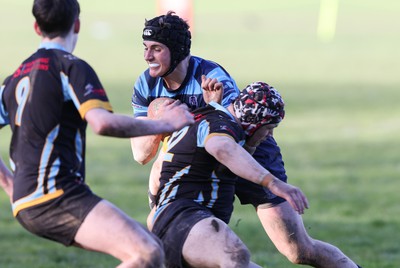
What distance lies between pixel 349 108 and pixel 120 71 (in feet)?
32.6

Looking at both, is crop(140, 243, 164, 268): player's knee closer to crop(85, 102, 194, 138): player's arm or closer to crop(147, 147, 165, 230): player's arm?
crop(85, 102, 194, 138): player's arm

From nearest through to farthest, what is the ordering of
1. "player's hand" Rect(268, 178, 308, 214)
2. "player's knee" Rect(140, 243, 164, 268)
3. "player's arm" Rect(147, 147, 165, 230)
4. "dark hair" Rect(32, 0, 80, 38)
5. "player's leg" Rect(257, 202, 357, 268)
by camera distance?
"player's knee" Rect(140, 243, 164, 268) < "dark hair" Rect(32, 0, 80, 38) < "player's hand" Rect(268, 178, 308, 214) < "player's arm" Rect(147, 147, 165, 230) < "player's leg" Rect(257, 202, 357, 268)

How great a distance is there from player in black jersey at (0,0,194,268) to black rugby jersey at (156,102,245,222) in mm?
701

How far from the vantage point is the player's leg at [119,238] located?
20.0 feet

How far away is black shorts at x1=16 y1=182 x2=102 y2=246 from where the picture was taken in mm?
6223

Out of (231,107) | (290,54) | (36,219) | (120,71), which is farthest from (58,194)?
(290,54)

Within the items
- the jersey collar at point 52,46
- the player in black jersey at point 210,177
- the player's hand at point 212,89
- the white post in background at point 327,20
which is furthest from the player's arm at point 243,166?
the white post in background at point 327,20

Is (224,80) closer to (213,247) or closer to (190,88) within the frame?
(190,88)

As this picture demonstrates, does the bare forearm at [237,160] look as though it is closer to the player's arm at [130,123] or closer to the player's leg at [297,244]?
the player's arm at [130,123]

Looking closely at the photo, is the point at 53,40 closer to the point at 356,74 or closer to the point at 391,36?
the point at 356,74

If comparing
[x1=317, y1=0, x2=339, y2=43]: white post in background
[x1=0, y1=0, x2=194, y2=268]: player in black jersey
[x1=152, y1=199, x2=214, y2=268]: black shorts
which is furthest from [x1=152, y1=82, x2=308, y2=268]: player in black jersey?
[x1=317, y1=0, x2=339, y2=43]: white post in background

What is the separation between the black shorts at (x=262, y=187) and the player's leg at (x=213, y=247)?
4.80ft

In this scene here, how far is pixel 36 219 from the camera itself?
6305mm

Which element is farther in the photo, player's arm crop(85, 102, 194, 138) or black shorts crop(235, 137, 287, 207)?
black shorts crop(235, 137, 287, 207)
